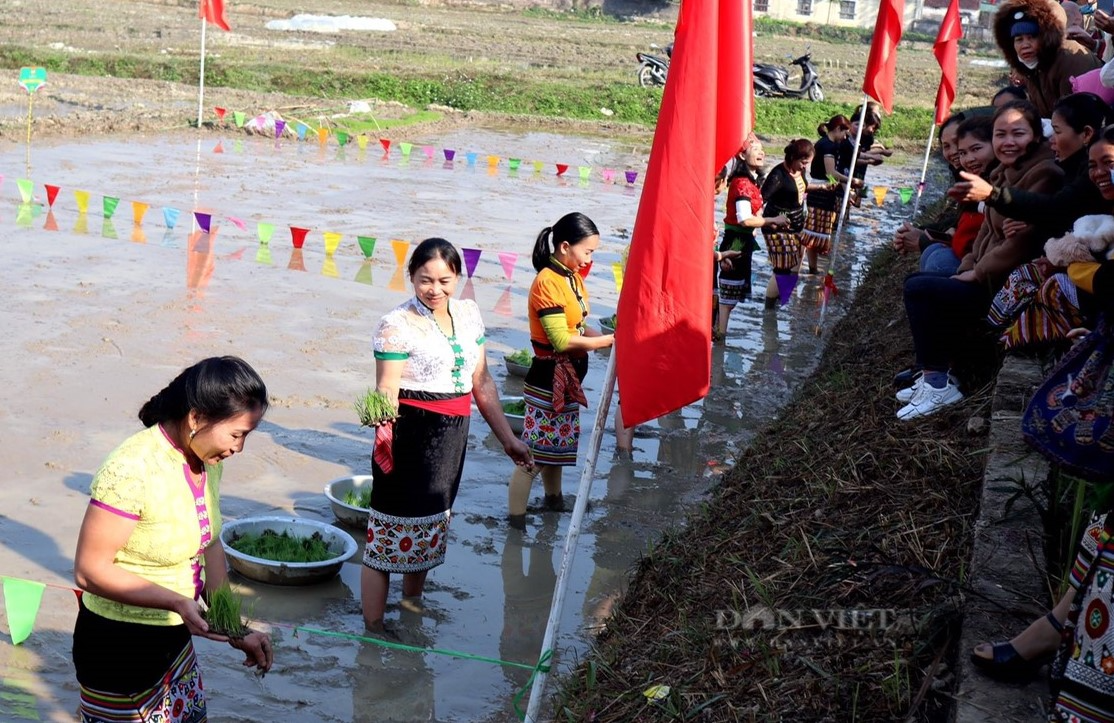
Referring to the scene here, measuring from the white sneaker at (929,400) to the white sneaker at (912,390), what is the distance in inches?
1.4

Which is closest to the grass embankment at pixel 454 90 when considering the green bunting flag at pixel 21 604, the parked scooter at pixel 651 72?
the parked scooter at pixel 651 72

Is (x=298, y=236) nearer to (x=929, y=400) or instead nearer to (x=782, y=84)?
(x=929, y=400)

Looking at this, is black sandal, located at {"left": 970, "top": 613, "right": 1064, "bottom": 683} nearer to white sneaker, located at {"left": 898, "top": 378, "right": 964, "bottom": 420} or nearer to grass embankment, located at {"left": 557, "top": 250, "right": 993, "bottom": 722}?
grass embankment, located at {"left": 557, "top": 250, "right": 993, "bottom": 722}

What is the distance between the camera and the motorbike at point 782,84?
38.0m

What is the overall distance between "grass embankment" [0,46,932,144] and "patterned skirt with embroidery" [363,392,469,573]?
81.4 ft

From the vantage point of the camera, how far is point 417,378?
527cm

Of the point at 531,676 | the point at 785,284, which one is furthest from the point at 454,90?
the point at 531,676

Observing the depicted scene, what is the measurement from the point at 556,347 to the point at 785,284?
6.64m

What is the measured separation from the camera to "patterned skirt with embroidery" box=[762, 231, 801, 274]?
11852mm

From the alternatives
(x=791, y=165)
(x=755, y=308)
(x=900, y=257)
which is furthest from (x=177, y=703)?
(x=900, y=257)

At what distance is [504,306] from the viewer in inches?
485

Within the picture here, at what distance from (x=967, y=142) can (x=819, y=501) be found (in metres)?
2.54

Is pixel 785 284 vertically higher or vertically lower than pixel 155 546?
lower

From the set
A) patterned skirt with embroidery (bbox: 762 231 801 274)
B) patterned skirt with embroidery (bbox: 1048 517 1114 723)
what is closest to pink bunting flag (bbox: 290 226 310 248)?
patterned skirt with embroidery (bbox: 762 231 801 274)
